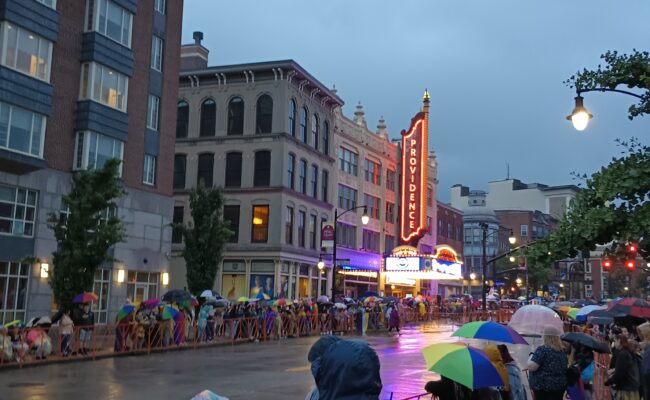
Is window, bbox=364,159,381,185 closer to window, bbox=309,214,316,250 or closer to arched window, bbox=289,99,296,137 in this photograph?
window, bbox=309,214,316,250

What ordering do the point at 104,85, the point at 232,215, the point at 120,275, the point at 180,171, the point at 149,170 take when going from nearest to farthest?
the point at 104,85
the point at 120,275
the point at 149,170
the point at 232,215
the point at 180,171

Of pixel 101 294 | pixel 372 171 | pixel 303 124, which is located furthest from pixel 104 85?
pixel 372 171

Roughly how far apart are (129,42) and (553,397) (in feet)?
101

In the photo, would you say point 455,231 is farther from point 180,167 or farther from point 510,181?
point 510,181

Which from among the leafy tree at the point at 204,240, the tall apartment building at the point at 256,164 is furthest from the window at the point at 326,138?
the leafy tree at the point at 204,240

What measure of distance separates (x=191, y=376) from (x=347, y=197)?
39.0 metres

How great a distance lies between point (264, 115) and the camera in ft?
155

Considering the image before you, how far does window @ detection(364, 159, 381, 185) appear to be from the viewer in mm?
58919

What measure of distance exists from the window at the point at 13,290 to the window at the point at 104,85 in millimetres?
8491

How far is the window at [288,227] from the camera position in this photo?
153 ft

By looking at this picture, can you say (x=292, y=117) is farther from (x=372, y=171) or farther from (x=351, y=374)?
(x=351, y=374)

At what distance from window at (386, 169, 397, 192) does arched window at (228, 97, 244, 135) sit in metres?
18.7

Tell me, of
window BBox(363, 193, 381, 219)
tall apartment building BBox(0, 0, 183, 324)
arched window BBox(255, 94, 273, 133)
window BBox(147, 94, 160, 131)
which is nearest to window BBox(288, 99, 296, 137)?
arched window BBox(255, 94, 273, 133)

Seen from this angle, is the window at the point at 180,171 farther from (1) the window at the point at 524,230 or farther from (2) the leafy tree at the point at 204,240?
(1) the window at the point at 524,230
